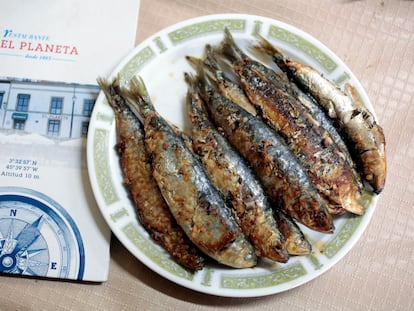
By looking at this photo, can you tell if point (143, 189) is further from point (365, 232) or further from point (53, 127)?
point (365, 232)

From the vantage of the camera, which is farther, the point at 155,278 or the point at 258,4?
the point at 258,4

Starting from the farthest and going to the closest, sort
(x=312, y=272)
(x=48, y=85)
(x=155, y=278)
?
(x=48, y=85) → (x=155, y=278) → (x=312, y=272)

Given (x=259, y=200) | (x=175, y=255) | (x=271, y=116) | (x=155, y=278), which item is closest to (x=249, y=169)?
(x=259, y=200)

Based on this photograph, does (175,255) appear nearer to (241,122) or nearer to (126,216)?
(126,216)

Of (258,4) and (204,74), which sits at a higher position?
(258,4)

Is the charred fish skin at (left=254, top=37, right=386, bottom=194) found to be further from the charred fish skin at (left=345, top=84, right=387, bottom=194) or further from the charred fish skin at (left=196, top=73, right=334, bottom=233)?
the charred fish skin at (left=196, top=73, right=334, bottom=233)

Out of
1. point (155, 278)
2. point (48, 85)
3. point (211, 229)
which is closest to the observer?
point (211, 229)
